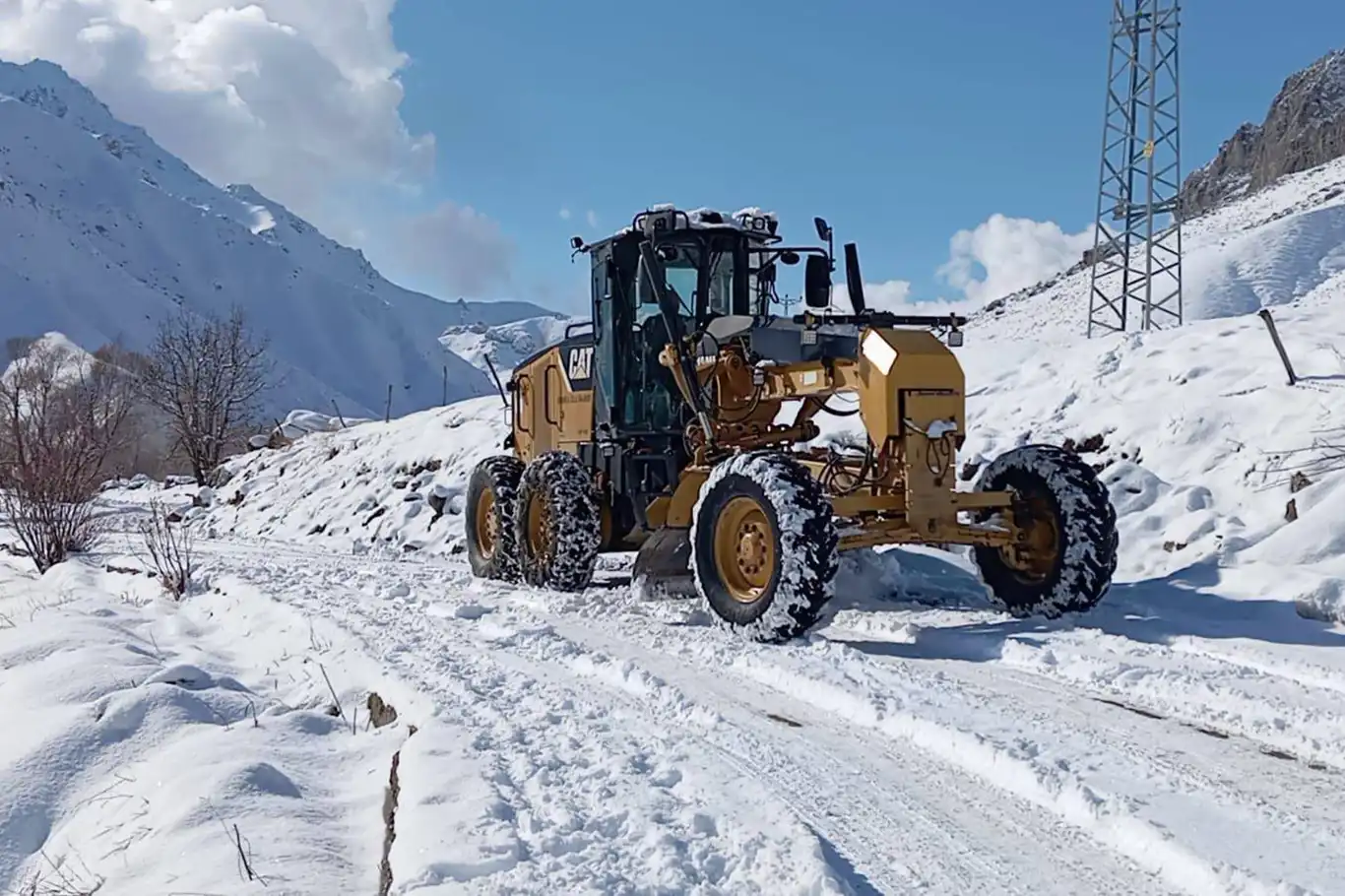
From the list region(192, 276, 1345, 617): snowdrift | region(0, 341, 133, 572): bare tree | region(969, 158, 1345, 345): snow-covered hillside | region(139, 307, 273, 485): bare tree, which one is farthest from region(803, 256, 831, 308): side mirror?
region(139, 307, 273, 485): bare tree

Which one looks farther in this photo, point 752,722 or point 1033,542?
point 1033,542

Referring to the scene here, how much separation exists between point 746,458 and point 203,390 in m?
28.9

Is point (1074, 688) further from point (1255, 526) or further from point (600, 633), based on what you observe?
point (1255, 526)

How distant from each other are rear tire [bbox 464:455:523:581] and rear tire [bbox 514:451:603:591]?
1.82 ft

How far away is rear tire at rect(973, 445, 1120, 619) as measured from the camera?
23.1 feet

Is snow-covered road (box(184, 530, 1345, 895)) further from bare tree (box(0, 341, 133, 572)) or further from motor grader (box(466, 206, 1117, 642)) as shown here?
bare tree (box(0, 341, 133, 572))

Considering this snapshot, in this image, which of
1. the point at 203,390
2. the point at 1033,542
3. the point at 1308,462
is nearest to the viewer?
the point at 1033,542

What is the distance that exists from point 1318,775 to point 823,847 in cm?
200

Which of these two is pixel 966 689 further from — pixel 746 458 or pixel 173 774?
pixel 173 774

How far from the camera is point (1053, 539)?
7.34 meters

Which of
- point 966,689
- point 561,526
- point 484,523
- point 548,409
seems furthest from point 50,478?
point 966,689

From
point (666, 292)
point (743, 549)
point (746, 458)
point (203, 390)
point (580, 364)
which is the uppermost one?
point (203, 390)

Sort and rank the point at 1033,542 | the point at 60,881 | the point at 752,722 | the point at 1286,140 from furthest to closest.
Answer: the point at 1286,140 → the point at 1033,542 → the point at 752,722 → the point at 60,881

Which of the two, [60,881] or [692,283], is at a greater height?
[692,283]
